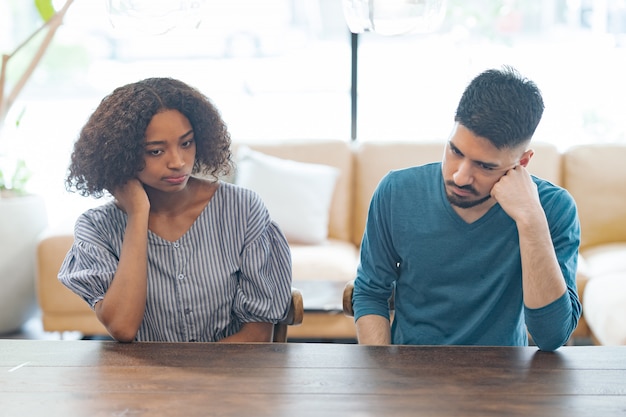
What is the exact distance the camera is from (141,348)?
1.48 m

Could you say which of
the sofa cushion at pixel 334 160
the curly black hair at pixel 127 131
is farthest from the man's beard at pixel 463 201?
the sofa cushion at pixel 334 160

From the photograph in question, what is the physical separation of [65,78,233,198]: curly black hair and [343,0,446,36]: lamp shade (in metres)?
0.50

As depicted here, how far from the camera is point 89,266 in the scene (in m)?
1.63

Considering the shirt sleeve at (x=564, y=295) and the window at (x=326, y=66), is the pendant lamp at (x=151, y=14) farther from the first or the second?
the window at (x=326, y=66)

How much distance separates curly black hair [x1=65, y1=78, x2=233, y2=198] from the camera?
1660mm

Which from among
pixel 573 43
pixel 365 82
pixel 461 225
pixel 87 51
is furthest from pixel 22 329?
pixel 573 43

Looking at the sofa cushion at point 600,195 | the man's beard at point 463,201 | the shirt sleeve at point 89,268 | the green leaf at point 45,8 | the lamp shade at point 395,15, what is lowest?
the sofa cushion at point 600,195

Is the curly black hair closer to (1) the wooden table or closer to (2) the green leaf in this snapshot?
(1) the wooden table

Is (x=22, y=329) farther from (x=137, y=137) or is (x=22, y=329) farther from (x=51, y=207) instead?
(x=137, y=137)

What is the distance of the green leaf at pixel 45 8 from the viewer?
2.78 m

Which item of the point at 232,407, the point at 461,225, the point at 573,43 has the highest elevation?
the point at 573,43

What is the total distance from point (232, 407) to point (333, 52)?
333cm

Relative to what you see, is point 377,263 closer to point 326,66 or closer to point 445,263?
point 445,263

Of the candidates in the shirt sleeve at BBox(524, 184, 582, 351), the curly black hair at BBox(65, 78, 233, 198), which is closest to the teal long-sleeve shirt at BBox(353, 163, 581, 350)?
the shirt sleeve at BBox(524, 184, 582, 351)
